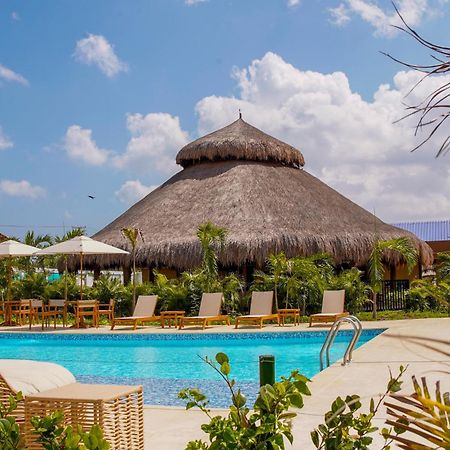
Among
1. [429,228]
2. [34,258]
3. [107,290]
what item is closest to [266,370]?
[107,290]

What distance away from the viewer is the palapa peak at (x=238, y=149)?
71.6ft

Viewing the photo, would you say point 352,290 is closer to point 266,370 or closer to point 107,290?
point 107,290

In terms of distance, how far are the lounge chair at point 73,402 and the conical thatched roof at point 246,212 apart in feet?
43.4

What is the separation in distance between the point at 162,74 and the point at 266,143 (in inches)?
296

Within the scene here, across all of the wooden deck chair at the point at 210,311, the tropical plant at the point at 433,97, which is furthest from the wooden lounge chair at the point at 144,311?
the tropical plant at the point at 433,97

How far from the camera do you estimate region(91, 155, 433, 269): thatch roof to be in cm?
1775

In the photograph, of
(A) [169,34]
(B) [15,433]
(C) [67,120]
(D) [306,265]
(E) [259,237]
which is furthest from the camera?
(C) [67,120]

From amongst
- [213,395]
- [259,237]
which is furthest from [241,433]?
[259,237]

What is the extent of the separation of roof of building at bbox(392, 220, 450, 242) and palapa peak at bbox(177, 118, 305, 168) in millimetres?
17735

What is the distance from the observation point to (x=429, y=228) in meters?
41.5

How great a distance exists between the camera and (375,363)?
7438mm

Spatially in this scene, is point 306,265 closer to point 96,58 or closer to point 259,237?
point 259,237

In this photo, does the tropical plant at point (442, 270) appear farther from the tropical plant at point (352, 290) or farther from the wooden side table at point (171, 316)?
the tropical plant at point (352, 290)

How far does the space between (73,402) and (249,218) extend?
1544 centimetres
